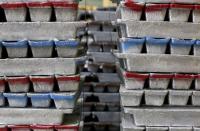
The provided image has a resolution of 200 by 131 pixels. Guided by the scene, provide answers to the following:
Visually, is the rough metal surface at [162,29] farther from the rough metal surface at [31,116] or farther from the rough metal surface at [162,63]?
the rough metal surface at [31,116]

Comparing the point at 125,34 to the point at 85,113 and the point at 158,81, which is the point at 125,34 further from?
the point at 85,113

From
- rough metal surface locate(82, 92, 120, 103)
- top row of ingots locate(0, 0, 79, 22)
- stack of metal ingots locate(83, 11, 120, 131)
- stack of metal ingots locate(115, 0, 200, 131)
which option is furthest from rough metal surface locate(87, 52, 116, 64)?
top row of ingots locate(0, 0, 79, 22)

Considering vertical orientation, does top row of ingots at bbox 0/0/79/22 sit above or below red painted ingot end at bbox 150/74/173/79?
above

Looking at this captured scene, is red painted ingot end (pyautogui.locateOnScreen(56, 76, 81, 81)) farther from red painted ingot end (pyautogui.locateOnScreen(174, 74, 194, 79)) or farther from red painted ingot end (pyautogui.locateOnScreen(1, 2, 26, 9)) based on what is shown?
red painted ingot end (pyautogui.locateOnScreen(174, 74, 194, 79))

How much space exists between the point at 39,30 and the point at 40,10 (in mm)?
106

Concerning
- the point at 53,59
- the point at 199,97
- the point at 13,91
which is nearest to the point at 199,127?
the point at 199,97

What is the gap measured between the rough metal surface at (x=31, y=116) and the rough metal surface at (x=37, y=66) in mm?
201

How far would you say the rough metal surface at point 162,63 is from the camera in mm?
2037

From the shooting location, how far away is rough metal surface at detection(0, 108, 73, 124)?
2.06m

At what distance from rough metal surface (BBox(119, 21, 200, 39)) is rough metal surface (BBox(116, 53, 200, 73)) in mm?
112

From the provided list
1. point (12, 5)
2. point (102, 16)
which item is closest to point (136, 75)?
point (12, 5)

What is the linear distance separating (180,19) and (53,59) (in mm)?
714

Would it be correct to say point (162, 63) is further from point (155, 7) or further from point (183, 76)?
point (155, 7)

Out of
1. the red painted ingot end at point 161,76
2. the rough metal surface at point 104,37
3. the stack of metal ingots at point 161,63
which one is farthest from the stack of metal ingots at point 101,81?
the red painted ingot end at point 161,76
